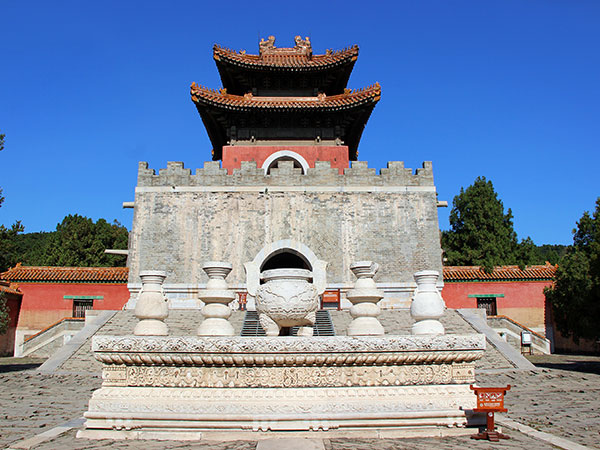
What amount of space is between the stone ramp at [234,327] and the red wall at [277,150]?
17.5 ft

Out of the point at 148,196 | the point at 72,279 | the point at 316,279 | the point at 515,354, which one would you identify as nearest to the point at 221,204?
the point at 148,196

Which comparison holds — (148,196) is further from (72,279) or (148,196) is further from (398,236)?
(398,236)

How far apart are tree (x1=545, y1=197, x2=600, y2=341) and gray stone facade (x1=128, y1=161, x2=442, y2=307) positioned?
4020mm

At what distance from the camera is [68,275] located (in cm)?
1670

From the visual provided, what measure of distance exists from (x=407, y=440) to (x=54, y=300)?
15.7m

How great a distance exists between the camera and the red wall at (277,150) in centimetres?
1630

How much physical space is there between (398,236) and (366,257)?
1.25m

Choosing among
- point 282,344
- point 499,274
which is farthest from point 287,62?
point 282,344

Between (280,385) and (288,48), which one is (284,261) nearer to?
(288,48)

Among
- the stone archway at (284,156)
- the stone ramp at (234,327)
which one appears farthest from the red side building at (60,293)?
the stone archway at (284,156)

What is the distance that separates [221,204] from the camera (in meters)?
15.1

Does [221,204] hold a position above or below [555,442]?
above

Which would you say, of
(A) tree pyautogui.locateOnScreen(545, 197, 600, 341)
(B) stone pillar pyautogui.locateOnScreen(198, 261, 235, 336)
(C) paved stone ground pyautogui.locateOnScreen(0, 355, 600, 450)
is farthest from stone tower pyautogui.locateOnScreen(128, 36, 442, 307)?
(B) stone pillar pyautogui.locateOnScreen(198, 261, 235, 336)

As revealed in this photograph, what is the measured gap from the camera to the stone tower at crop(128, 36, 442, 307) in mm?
14625
